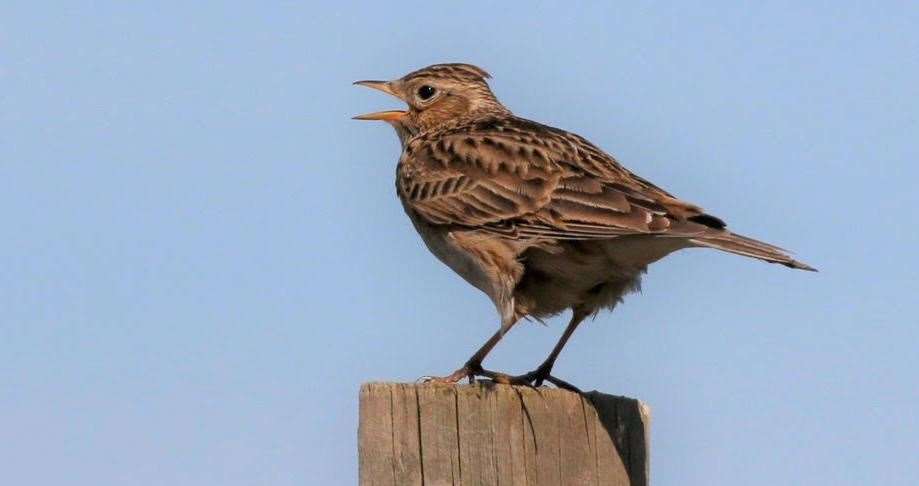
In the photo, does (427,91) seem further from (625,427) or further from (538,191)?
(625,427)

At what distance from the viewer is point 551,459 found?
6500 millimetres

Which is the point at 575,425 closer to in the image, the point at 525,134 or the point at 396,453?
the point at 396,453

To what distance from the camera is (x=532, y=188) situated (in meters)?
10.1

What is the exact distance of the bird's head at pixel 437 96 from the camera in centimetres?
1253

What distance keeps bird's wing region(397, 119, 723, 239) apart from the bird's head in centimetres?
84

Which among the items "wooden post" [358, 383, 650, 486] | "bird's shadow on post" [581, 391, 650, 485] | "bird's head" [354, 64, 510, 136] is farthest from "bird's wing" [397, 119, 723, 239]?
"wooden post" [358, 383, 650, 486]

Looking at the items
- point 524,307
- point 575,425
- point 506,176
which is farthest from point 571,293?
point 575,425

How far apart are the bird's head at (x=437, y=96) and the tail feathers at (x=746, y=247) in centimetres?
433

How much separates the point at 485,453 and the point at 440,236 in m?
4.21

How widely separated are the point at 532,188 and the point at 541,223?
1.38 ft

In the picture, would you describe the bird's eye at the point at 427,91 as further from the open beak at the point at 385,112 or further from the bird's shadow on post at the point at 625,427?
the bird's shadow on post at the point at 625,427

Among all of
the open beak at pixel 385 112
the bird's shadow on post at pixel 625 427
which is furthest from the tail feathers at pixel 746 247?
the open beak at pixel 385 112

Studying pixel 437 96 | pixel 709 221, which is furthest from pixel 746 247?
pixel 437 96

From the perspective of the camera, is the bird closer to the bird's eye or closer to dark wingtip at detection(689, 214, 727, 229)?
dark wingtip at detection(689, 214, 727, 229)
